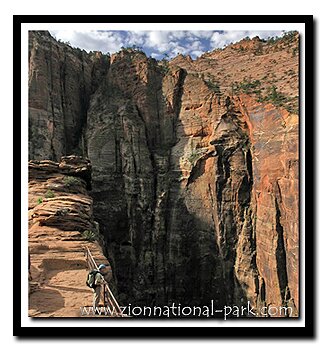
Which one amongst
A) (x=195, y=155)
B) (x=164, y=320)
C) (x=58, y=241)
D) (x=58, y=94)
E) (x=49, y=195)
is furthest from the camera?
(x=58, y=94)

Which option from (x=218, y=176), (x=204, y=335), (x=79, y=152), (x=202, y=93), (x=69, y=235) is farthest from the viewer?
(x=79, y=152)

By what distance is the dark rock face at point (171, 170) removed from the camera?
14.5 meters

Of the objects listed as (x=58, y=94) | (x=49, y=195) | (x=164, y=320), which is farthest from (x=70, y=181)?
(x=58, y=94)

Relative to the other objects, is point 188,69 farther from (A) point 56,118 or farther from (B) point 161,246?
(B) point 161,246

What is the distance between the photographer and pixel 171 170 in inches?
721

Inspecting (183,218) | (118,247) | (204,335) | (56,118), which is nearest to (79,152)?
(56,118)

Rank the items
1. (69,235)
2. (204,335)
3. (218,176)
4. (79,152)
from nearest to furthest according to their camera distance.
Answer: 1. (204,335)
2. (69,235)
3. (218,176)
4. (79,152)

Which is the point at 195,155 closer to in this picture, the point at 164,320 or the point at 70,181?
the point at 70,181

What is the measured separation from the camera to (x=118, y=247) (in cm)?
1712

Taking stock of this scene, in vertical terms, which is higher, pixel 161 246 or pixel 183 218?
pixel 183 218

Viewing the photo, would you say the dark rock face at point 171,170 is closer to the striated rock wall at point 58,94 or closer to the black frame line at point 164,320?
the striated rock wall at point 58,94

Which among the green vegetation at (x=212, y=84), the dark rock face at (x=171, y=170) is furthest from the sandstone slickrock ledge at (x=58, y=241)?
the green vegetation at (x=212, y=84)

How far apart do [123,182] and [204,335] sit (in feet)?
44.8
